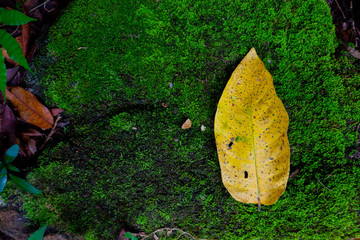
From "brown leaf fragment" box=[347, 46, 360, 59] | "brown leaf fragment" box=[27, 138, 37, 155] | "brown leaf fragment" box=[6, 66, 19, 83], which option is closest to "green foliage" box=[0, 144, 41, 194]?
"brown leaf fragment" box=[27, 138, 37, 155]

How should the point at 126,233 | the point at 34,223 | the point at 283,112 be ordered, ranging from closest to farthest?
1. the point at 283,112
2. the point at 126,233
3. the point at 34,223

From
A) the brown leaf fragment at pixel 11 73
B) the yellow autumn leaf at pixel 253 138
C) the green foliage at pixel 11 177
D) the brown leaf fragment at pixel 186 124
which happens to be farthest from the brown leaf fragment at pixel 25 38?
the yellow autumn leaf at pixel 253 138

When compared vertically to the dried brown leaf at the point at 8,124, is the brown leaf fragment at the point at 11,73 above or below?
above

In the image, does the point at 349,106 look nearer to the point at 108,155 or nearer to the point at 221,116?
the point at 221,116

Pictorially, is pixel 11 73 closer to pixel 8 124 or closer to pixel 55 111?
pixel 8 124

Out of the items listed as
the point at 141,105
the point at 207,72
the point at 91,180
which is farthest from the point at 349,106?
the point at 91,180

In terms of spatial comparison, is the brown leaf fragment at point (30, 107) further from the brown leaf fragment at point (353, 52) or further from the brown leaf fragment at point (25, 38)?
the brown leaf fragment at point (353, 52)

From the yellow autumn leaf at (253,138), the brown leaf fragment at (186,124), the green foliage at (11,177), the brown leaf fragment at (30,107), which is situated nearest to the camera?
the yellow autumn leaf at (253,138)

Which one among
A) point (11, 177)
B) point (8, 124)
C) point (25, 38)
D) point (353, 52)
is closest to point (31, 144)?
point (8, 124)
